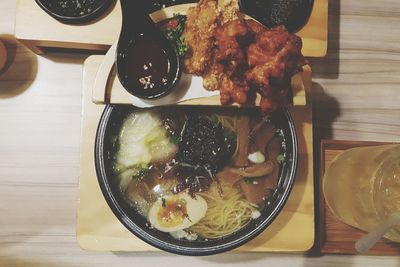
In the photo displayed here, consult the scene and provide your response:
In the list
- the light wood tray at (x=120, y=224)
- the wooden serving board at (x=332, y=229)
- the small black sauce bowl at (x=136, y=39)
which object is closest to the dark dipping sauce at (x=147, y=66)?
the small black sauce bowl at (x=136, y=39)

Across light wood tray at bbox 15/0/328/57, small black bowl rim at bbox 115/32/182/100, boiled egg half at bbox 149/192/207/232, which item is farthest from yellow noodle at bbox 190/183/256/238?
light wood tray at bbox 15/0/328/57

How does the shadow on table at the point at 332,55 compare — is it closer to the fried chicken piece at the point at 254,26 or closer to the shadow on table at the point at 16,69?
the fried chicken piece at the point at 254,26

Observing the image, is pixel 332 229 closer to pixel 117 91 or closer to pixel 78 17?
pixel 117 91

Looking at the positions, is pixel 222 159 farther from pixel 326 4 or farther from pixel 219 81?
pixel 326 4

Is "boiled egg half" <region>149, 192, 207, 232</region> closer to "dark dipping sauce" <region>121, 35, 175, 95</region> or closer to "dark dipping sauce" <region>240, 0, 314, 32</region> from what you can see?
"dark dipping sauce" <region>121, 35, 175, 95</region>

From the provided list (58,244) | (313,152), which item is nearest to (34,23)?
(58,244)

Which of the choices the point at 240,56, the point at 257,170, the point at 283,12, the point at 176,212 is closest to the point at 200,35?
the point at 240,56
